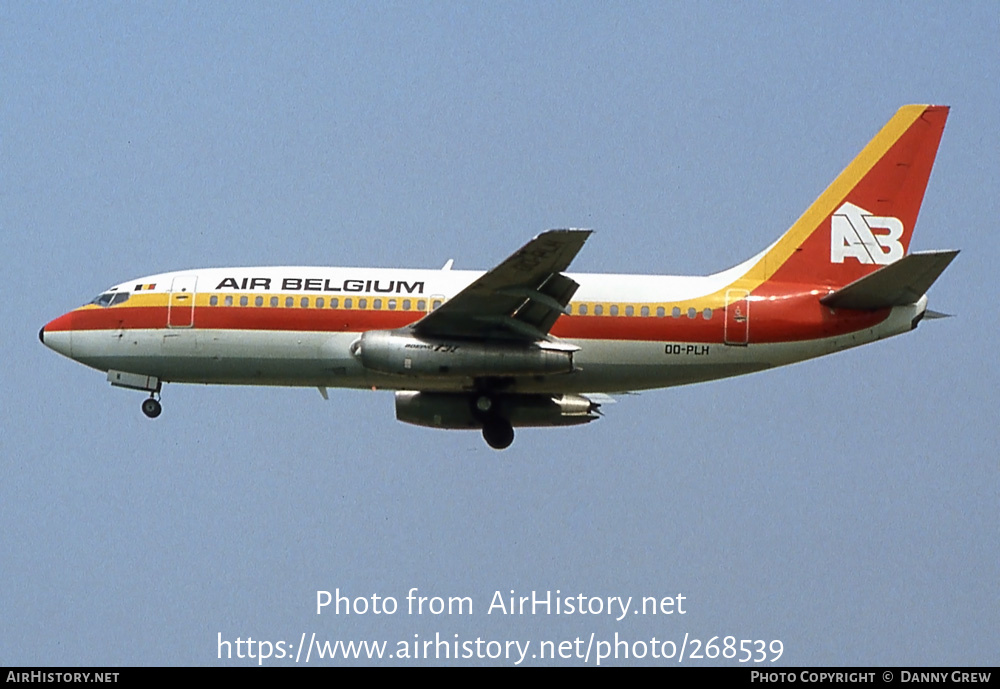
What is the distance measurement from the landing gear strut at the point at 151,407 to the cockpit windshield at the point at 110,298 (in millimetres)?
2859

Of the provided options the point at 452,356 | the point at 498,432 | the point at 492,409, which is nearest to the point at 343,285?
the point at 452,356

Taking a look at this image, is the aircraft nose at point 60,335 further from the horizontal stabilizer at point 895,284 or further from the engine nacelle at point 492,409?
the horizontal stabilizer at point 895,284

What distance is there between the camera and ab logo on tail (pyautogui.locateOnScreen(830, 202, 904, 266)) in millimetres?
48281

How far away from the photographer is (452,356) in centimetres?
4584

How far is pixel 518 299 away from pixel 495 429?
216 inches

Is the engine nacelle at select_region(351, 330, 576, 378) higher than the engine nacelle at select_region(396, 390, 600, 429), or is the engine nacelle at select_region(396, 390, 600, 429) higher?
the engine nacelle at select_region(351, 330, 576, 378)

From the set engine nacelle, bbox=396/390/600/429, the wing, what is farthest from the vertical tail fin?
engine nacelle, bbox=396/390/600/429

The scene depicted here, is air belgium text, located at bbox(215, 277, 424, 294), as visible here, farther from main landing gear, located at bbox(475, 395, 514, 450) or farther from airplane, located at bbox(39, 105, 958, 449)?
main landing gear, located at bbox(475, 395, 514, 450)

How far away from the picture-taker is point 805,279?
1889 inches

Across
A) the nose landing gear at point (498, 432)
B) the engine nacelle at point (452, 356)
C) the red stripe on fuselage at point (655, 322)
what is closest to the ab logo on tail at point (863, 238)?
the red stripe on fuselage at point (655, 322)

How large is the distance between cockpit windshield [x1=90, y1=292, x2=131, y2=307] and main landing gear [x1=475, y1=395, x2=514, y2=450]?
Result: 1018 centimetres

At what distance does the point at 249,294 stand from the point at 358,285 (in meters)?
2.96

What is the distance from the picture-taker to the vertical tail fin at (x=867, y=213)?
48.1m
